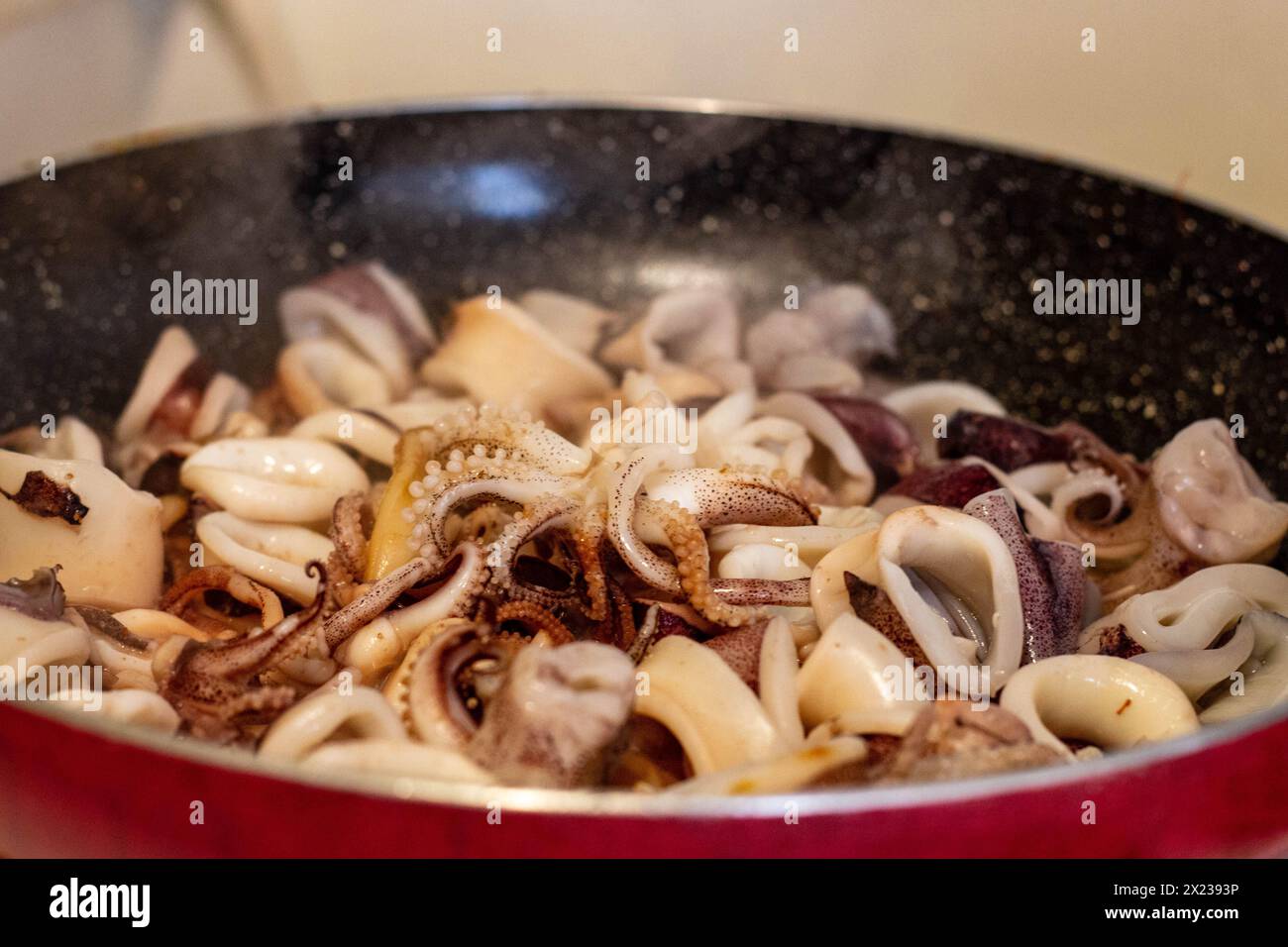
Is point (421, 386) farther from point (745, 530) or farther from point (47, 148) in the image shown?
point (47, 148)

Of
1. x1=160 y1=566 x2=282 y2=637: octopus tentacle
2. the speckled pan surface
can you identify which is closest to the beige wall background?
the speckled pan surface

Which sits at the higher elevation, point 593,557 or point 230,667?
point 593,557

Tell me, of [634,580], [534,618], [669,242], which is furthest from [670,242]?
[534,618]

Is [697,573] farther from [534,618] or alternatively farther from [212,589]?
[212,589]
